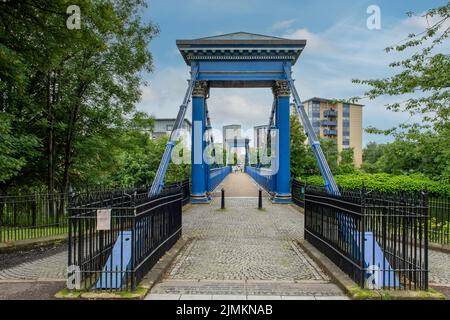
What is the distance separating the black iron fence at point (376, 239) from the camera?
5512 millimetres

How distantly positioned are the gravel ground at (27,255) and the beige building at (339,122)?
290ft

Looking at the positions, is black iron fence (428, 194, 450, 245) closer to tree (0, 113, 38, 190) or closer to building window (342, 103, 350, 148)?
tree (0, 113, 38, 190)

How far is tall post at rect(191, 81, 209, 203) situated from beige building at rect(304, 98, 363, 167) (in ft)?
253

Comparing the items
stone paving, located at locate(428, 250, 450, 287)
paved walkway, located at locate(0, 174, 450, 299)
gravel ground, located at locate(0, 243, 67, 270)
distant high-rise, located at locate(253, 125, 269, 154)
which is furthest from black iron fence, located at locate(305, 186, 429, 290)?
distant high-rise, located at locate(253, 125, 269, 154)

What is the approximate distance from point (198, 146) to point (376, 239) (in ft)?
46.2

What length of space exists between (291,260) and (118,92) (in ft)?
37.2

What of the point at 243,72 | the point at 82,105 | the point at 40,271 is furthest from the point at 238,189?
the point at 40,271

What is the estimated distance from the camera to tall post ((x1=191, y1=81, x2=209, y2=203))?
19281 mm

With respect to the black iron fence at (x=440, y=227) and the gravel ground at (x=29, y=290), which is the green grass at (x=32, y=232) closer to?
the gravel ground at (x=29, y=290)

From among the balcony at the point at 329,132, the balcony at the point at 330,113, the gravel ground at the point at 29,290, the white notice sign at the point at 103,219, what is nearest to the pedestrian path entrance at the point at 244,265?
the white notice sign at the point at 103,219

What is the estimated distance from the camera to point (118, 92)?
53.4ft

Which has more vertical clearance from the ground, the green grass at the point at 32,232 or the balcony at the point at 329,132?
the balcony at the point at 329,132

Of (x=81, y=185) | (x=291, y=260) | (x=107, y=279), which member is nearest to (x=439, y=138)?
(x=291, y=260)

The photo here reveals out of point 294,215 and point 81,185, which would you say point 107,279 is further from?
point 81,185
